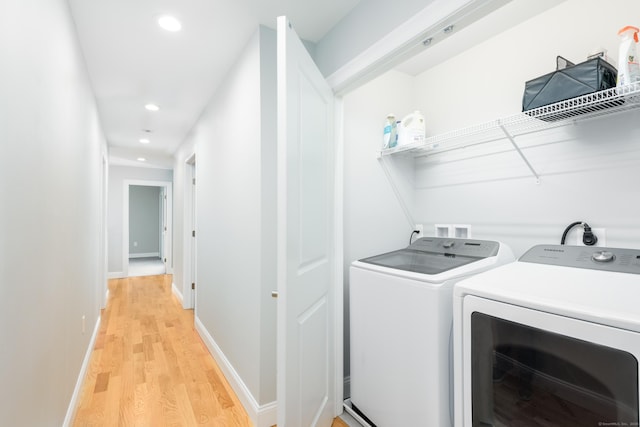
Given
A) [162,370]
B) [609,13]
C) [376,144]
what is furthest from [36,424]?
[609,13]

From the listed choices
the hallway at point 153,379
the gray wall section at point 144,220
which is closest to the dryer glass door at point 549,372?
the hallway at point 153,379

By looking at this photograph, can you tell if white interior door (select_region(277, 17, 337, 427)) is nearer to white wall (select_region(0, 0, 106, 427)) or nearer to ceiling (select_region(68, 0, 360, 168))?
ceiling (select_region(68, 0, 360, 168))

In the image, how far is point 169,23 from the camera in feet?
5.82

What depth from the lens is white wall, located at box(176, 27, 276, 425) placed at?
1.76 meters

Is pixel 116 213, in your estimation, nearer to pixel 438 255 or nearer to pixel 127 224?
pixel 127 224

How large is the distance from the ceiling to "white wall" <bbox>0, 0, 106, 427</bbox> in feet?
0.64

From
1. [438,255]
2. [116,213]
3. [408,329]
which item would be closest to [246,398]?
[408,329]

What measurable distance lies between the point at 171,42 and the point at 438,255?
7.11 feet

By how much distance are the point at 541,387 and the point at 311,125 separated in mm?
1317

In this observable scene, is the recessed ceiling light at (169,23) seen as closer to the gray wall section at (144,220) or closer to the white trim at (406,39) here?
the white trim at (406,39)

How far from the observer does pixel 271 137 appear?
5.82ft

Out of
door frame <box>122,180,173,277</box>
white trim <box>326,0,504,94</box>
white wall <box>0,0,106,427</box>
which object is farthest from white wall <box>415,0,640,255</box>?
door frame <box>122,180,173,277</box>

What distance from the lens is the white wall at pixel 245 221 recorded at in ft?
5.76

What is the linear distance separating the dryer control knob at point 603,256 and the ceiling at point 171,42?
164 centimetres
